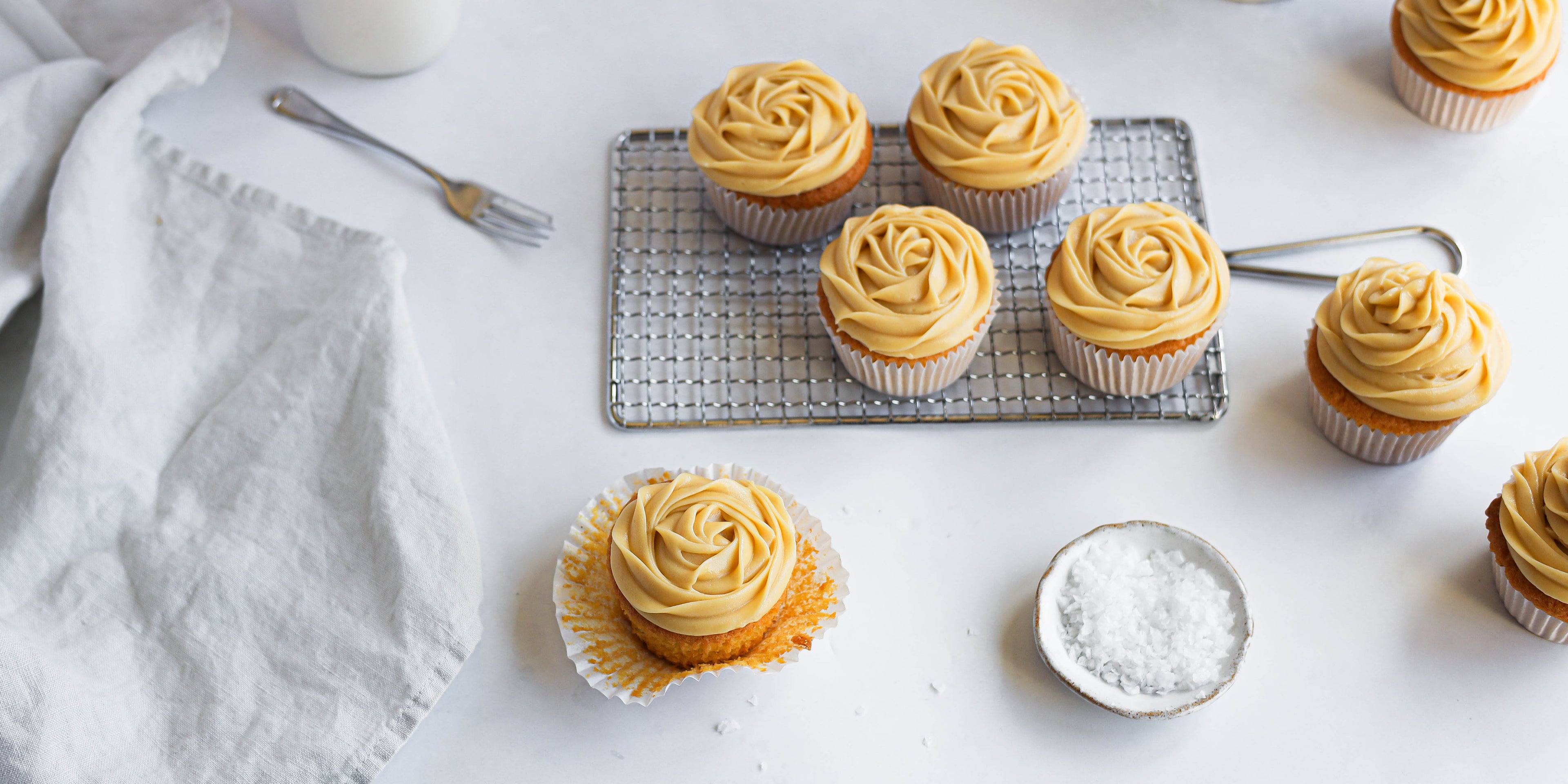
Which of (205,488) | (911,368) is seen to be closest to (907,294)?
(911,368)

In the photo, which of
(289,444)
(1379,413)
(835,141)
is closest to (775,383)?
(835,141)

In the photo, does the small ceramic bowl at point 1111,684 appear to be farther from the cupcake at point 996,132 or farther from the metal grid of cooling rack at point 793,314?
the cupcake at point 996,132

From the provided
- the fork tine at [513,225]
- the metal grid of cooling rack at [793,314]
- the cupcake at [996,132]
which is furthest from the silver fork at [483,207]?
the cupcake at [996,132]

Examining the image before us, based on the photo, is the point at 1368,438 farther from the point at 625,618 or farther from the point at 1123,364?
the point at 625,618

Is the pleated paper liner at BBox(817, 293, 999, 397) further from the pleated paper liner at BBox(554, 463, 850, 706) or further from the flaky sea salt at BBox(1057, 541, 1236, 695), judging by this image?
the flaky sea salt at BBox(1057, 541, 1236, 695)

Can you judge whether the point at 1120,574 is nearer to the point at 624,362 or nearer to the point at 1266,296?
Result: the point at 1266,296

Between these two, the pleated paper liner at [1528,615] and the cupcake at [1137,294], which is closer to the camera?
the pleated paper liner at [1528,615]
